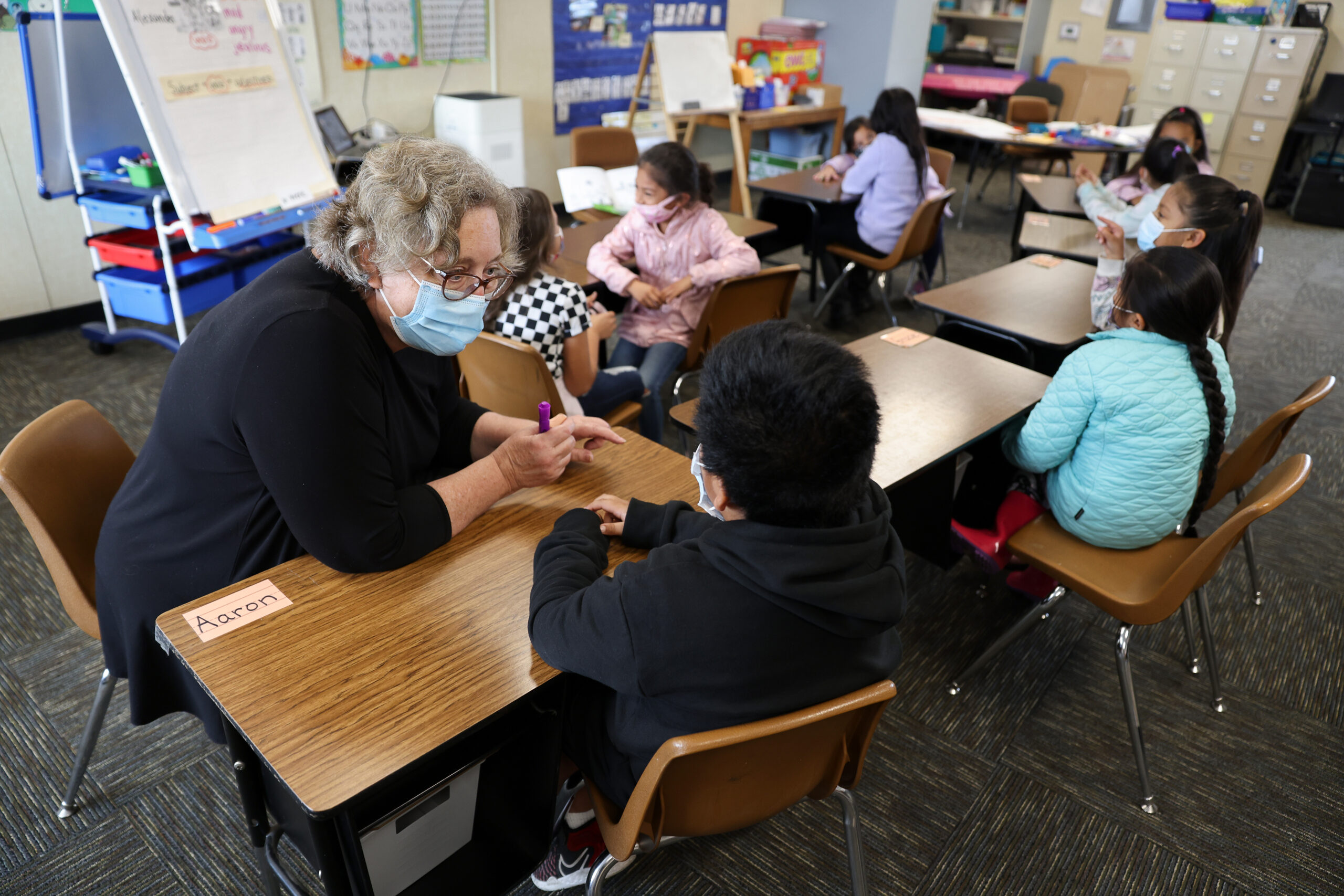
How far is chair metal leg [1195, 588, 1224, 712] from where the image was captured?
6.35 feet

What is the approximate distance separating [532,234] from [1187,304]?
4.91ft

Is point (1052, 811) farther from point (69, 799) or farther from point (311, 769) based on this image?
point (69, 799)

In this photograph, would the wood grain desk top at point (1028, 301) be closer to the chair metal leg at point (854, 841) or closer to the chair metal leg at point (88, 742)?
the chair metal leg at point (854, 841)

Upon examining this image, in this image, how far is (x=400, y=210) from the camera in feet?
3.71

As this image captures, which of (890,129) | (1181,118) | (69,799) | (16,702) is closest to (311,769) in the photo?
(69,799)

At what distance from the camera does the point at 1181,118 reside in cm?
388

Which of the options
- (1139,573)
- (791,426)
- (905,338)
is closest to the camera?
(791,426)

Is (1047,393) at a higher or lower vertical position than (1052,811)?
higher

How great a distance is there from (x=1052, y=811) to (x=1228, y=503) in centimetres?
171

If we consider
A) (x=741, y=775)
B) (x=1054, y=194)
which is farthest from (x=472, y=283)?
(x=1054, y=194)

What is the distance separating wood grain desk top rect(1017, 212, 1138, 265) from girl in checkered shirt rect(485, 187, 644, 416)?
1.98 metres

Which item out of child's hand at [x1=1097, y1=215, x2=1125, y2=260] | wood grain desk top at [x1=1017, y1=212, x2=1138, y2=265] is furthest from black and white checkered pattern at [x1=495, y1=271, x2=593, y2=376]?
wood grain desk top at [x1=1017, y1=212, x2=1138, y2=265]

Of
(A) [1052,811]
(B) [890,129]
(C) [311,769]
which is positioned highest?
(B) [890,129]

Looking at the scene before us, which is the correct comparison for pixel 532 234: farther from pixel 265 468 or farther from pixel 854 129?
pixel 854 129
